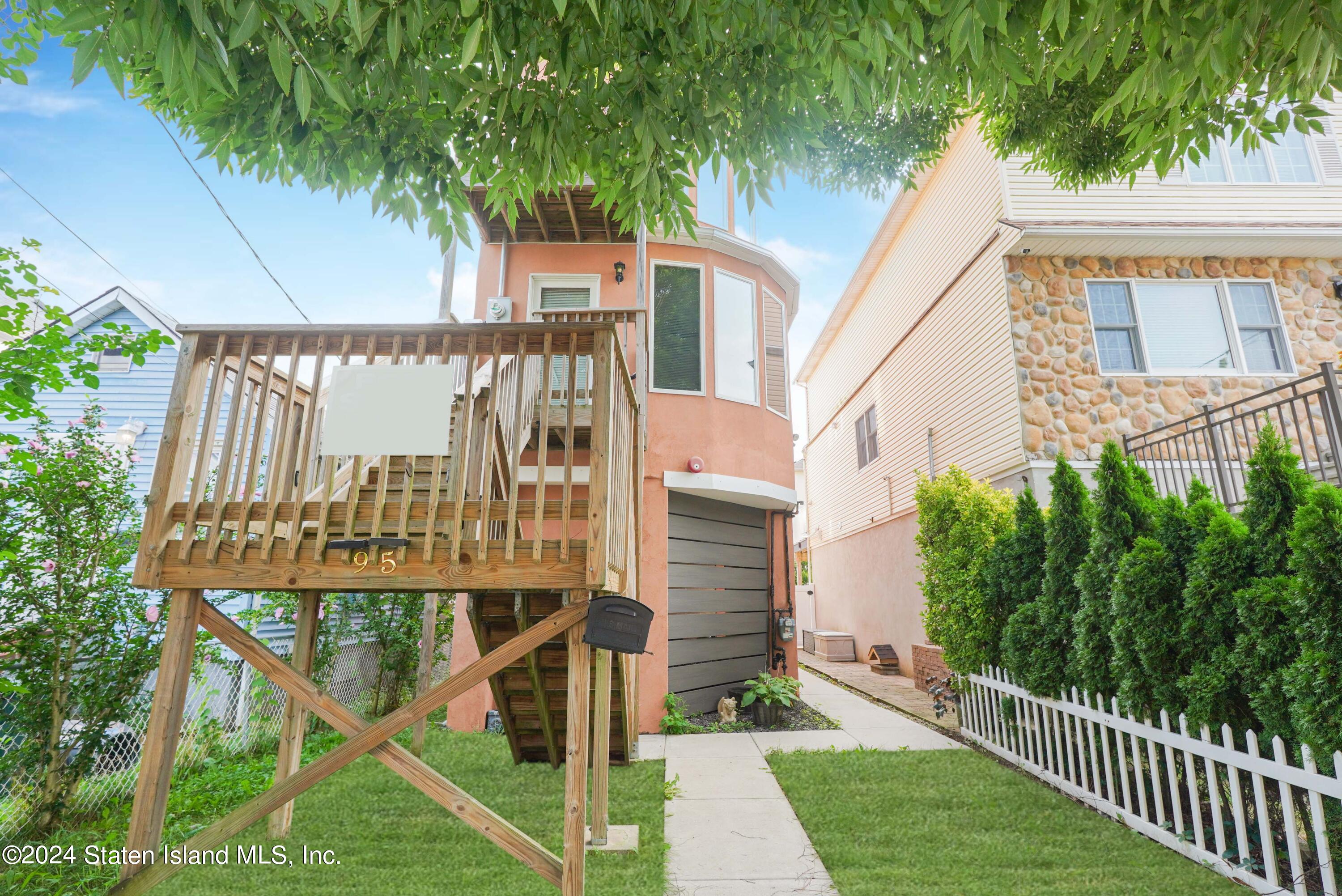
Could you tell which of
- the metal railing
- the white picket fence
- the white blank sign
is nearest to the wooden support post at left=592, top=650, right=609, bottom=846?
the white blank sign

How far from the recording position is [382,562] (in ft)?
11.6

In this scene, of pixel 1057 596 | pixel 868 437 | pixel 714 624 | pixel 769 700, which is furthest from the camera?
pixel 868 437

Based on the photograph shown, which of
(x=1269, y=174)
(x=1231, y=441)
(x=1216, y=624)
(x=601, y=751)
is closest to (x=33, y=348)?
(x=601, y=751)

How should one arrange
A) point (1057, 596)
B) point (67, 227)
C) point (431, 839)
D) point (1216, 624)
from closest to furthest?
point (1216, 624)
point (431, 839)
point (1057, 596)
point (67, 227)

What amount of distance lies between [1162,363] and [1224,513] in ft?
21.2

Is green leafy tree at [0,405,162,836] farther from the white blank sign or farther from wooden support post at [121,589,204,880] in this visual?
the white blank sign

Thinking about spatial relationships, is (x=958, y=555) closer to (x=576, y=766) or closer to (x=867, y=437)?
(x=576, y=766)

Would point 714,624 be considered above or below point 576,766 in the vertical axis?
above

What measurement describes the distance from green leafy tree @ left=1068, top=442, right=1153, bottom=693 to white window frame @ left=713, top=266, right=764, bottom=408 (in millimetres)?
4767

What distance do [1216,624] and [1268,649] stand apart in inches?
15.1

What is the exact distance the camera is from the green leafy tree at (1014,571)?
5809 mm

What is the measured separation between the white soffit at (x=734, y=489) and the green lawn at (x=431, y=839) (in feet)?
10.7

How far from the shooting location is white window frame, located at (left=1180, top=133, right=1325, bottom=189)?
975 cm

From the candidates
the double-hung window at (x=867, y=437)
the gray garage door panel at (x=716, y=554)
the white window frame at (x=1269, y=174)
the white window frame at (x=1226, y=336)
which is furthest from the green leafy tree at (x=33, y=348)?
the double-hung window at (x=867, y=437)
